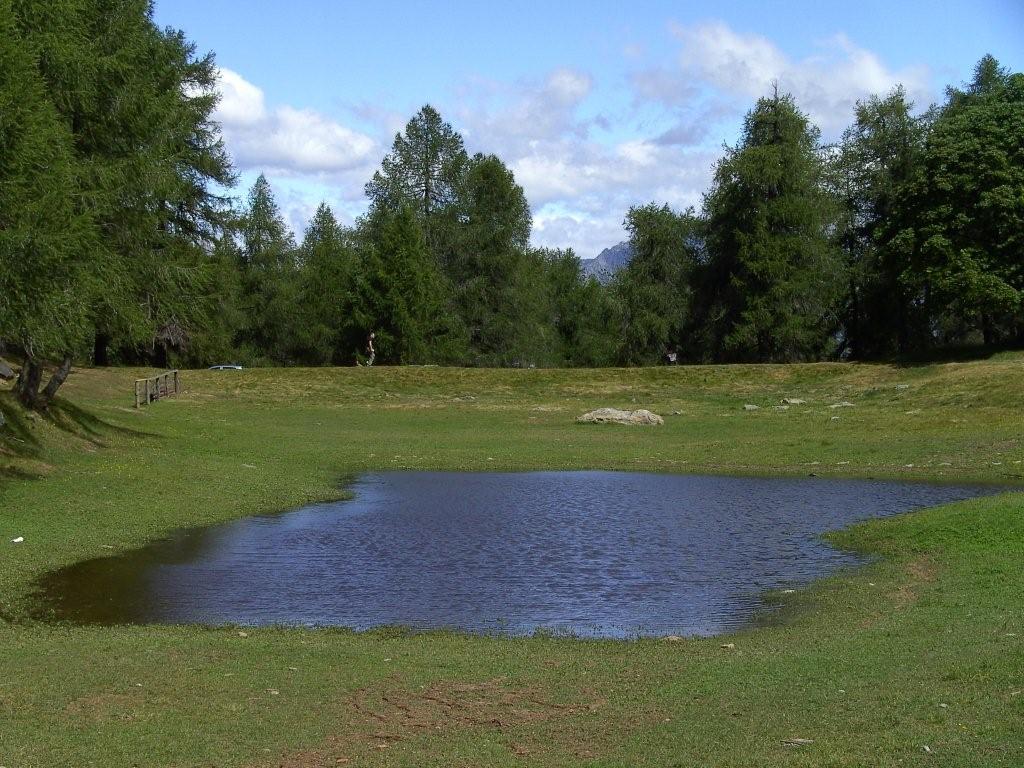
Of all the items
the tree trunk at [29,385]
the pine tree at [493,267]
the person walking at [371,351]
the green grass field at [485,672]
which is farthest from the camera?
the pine tree at [493,267]

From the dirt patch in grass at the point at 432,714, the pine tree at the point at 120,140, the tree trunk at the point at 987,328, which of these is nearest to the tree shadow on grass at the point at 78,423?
the pine tree at the point at 120,140

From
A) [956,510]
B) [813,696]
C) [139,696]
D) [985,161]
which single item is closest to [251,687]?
[139,696]

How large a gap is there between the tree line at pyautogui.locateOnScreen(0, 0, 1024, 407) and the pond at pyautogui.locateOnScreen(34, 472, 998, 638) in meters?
9.16

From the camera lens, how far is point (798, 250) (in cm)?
7256

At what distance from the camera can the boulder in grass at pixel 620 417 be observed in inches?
1887

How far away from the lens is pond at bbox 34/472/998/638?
1599 centimetres

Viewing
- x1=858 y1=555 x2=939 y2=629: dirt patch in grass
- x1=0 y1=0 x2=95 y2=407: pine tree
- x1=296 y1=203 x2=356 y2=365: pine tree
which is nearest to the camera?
x1=858 y1=555 x2=939 y2=629: dirt patch in grass

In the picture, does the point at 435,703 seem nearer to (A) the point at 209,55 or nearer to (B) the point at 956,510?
(B) the point at 956,510

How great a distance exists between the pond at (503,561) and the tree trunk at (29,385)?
33.4 ft

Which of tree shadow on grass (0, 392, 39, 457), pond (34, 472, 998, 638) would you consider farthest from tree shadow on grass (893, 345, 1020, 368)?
tree shadow on grass (0, 392, 39, 457)

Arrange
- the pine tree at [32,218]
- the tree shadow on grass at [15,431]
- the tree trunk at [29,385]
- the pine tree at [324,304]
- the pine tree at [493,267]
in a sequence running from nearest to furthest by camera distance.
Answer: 1. the pine tree at [32,218]
2. the tree shadow on grass at [15,431]
3. the tree trunk at [29,385]
4. the pine tree at [493,267]
5. the pine tree at [324,304]

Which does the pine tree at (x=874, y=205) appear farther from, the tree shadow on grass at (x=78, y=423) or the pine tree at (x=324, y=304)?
the tree shadow on grass at (x=78, y=423)

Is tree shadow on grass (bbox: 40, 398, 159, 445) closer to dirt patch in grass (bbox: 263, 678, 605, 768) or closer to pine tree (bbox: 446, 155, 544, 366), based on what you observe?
dirt patch in grass (bbox: 263, 678, 605, 768)

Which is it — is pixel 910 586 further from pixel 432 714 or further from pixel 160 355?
pixel 160 355
